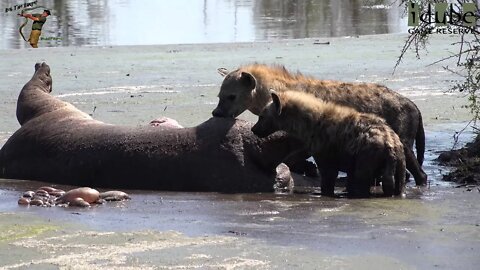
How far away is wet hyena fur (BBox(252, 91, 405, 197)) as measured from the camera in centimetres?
873

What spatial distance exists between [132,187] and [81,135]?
2.39 feet

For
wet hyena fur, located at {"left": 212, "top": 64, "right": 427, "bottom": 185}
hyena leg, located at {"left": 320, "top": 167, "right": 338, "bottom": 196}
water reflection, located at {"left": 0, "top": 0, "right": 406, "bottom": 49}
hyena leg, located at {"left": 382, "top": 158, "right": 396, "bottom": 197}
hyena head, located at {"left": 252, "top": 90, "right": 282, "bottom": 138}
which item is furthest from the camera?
water reflection, located at {"left": 0, "top": 0, "right": 406, "bottom": 49}

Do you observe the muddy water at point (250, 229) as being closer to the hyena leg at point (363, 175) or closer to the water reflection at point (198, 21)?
the hyena leg at point (363, 175)

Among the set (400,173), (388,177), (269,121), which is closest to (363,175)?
(388,177)

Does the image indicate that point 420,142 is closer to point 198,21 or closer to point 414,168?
point 414,168

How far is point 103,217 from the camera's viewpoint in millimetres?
7672

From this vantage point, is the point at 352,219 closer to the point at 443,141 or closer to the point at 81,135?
the point at 81,135

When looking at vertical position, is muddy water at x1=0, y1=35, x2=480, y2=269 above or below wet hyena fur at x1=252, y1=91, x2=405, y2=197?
below

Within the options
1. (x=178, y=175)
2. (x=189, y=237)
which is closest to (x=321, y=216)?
(x=189, y=237)

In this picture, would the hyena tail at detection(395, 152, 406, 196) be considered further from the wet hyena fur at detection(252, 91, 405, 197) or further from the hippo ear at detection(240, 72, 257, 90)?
the hippo ear at detection(240, 72, 257, 90)

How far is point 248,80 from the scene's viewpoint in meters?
10.6

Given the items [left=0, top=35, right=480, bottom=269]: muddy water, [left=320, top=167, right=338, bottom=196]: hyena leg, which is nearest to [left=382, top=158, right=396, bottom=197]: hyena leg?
[left=0, top=35, right=480, bottom=269]: muddy water

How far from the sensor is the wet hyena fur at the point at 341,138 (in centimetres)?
873

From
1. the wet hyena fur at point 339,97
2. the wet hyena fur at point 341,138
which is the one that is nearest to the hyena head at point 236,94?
the wet hyena fur at point 339,97
